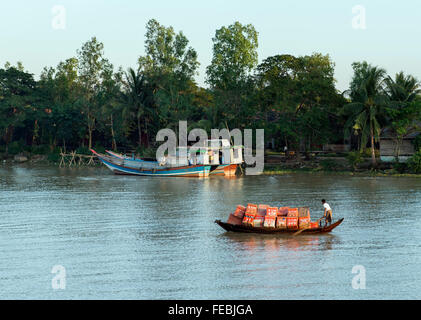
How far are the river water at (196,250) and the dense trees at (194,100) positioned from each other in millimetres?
15262

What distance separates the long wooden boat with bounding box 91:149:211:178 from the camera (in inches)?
1737

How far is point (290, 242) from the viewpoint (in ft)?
57.8

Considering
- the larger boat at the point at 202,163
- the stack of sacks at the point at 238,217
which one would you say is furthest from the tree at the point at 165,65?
the stack of sacks at the point at 238,217

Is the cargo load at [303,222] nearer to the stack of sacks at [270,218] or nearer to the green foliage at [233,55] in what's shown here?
the stack of sacks at [270,218]

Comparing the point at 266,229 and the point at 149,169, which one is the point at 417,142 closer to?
the point at 149,169

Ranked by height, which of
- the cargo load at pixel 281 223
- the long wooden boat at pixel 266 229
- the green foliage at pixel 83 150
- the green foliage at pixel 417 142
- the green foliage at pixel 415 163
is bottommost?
the long wooden boat at pixel 266 229

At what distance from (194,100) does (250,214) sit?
4066 cm

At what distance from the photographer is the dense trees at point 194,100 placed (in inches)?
1747

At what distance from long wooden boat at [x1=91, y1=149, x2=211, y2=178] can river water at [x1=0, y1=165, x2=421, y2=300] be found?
13.3 metres

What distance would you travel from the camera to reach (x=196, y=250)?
1667 cm

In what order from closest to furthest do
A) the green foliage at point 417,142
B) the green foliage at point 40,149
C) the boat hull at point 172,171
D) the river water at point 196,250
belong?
the river water at point 196,250 < the green foliage at point 417,142 < the boat hull at point 172,171 < the green foliage at point 40,149

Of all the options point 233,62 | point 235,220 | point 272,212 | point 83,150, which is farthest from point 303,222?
point 83,150
